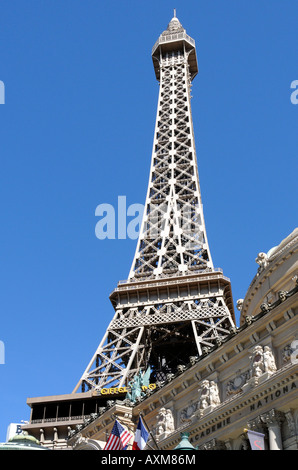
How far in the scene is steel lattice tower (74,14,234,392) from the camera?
65625mm

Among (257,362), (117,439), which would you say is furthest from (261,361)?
(117,439)

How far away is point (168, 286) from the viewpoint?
7175cm

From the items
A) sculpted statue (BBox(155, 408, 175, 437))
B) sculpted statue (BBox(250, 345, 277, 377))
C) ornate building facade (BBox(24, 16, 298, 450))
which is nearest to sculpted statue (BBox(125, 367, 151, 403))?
ornate building facade (BBox(24, 16, 298, 450))

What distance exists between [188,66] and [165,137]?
19.0 m

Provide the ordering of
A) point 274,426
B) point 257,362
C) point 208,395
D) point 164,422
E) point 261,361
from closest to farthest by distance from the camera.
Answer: point 274,426
point 261,361
point 257,362
point 208,395
point 164,422

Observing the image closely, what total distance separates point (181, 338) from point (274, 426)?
4850cm

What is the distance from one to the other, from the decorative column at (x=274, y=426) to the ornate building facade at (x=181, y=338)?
0.05m

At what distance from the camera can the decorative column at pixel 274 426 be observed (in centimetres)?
2259

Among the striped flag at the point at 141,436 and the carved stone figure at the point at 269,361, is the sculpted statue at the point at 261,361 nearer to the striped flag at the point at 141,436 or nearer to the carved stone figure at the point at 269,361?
the carved stone figure at the point at 269,361

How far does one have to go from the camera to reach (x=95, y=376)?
62969 mm

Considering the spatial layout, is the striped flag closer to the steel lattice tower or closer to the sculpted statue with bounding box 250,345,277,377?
the sculpted statue with bounding box 250,345,277,377

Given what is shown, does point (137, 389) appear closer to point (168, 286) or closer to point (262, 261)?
point (262, 261)

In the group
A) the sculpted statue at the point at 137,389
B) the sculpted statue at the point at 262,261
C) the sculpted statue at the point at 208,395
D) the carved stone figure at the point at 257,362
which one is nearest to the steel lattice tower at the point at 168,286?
the sculpted statue at the point at 137,389
